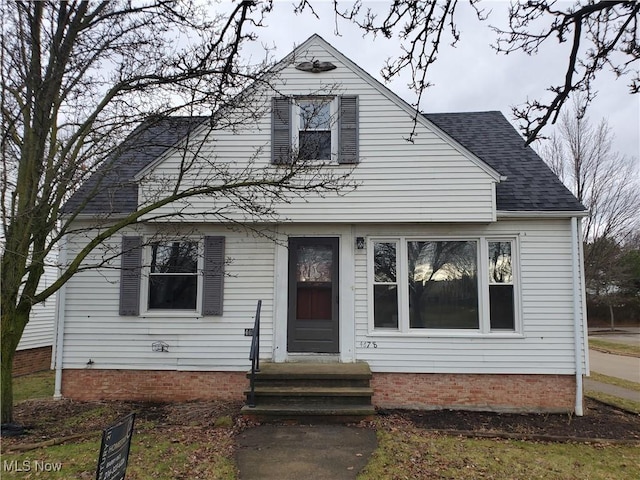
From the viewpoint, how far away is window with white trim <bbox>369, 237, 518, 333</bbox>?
7742 millimetres

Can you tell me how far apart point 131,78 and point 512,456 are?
293 inches

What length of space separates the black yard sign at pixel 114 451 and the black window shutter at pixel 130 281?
4738mm

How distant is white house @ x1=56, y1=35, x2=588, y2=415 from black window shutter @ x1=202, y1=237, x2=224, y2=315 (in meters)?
0.03

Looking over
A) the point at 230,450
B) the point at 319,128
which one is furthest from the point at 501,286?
Result: the point at 230,450

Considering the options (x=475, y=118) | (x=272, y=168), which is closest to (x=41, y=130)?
(x=272, y=168)

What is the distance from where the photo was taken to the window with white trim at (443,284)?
7742mm

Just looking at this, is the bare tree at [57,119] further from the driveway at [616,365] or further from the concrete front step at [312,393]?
the driveway at [616,365]

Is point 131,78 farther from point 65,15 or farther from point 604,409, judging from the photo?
point 604,409

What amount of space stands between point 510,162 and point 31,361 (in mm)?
13038

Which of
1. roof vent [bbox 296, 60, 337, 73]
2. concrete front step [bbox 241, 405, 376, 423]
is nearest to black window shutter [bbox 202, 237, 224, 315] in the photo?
concrete front step [bbox 241, 405, 376, 423]

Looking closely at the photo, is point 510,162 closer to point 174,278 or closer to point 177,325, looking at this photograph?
point 174,278

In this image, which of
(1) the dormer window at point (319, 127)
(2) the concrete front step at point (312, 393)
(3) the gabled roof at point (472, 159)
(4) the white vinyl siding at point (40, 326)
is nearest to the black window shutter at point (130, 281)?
(3) the gabled roof at point (472, 159)

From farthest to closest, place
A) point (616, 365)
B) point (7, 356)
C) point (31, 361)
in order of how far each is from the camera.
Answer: point (616, 365) → point (31, 361) → point (7, 356)

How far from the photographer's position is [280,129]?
790cm
